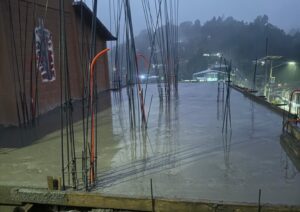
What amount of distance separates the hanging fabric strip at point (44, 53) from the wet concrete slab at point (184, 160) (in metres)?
2.06

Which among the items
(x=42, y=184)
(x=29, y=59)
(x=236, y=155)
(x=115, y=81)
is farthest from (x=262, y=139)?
(x=115, y=81)

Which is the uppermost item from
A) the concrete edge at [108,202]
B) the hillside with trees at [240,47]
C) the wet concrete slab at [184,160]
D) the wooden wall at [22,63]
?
the hillside with trees at [240,47]

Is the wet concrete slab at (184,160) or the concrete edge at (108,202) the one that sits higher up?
the wet concrete slab at (184,160)

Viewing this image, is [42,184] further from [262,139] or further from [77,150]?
[262,139]

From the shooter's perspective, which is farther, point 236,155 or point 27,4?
point 27,4

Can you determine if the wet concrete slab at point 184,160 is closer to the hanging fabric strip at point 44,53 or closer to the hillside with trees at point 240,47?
the hanging fabric strip at point 44,53

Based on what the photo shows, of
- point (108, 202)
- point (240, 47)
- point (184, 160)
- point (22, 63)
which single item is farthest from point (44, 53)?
point (240, 47)

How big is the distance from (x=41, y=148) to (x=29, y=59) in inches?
109

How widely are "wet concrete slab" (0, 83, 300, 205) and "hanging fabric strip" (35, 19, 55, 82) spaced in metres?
2.06

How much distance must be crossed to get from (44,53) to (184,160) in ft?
15.3

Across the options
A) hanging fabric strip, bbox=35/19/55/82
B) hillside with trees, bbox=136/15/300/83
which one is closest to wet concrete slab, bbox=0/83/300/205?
hanging fabric strip, bbox=35/19/55/82

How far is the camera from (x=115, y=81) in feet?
36.1

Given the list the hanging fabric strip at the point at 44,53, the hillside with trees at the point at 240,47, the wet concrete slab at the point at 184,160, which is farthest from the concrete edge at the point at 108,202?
the hillside with trees at the point at 240,47

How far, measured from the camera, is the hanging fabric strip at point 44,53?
672 centimetres
